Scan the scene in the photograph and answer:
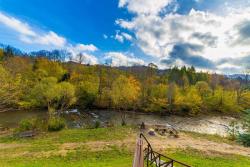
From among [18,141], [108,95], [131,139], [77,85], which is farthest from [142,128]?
[77,85]

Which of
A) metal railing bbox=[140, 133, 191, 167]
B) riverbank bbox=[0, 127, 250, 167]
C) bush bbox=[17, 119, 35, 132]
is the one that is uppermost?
metal railing bbox=[140, 133, 191, 167]

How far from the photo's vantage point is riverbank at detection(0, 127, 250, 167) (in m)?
11.8

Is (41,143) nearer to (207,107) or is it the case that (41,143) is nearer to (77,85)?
(77,85)

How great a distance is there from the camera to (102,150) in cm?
1371

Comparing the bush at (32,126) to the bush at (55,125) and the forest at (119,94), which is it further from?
the forest at (119,94)

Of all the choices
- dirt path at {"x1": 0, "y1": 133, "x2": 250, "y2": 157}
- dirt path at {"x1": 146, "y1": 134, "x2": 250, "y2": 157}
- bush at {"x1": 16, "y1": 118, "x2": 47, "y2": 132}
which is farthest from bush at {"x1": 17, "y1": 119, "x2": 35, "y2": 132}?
dirt path at {"x1": 146, "y1": 134, "x2": 250, "y2": 157}

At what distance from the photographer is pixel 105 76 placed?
48.0m

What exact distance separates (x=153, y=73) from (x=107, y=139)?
128ft

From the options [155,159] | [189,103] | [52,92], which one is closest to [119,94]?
[52,92]

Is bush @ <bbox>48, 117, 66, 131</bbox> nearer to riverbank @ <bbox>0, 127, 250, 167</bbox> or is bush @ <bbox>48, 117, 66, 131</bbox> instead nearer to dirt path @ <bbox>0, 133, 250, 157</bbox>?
riverbank @ <bbox>0, 127, 250, 167</bbox>

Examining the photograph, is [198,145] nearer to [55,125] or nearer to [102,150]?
[102,150]

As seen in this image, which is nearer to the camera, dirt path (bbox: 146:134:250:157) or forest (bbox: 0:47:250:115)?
dirt path (bbox: 146:134:250:157)

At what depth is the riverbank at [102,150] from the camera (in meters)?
Answer: 11.8

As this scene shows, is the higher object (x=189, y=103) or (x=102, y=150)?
(x=189, y=103)
